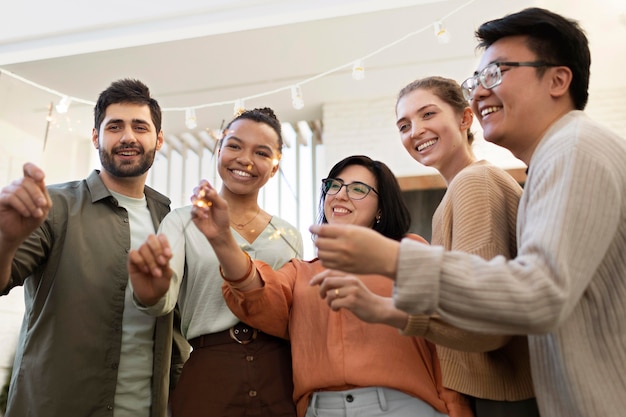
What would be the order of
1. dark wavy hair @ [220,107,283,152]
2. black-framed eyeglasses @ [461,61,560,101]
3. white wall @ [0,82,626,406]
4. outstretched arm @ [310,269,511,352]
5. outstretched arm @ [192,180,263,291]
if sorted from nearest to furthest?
outstretched arm @ [310,269,511,352] < black-framed eyeglasses @ [461,61,560,101] < outstretched arm @ [192,180,263,291] < dark wavy hair @ [220,107,283,152] < white wall @ [0,82,626,406]

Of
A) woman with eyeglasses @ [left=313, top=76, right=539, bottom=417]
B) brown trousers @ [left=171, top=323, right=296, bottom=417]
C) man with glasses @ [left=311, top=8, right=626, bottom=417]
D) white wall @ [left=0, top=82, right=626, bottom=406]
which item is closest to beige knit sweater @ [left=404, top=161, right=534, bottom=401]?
woman with eyeglasses @ [left=313, top=76, right=539, bottom=417]

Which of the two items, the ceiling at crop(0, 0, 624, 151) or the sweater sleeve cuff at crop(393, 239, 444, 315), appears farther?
the ceiling at crop(0, 0, 624, 151)

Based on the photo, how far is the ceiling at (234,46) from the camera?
12.4 ft

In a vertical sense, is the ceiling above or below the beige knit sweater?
above

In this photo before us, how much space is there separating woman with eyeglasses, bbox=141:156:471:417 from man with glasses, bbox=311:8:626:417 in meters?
0.36

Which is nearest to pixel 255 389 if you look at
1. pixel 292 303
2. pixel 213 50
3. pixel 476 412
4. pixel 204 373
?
pixel 204 373

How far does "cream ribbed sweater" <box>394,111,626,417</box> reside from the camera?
92 centimetres

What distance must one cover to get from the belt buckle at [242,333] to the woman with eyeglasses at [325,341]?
5cm

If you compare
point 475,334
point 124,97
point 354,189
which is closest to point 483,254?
point 475,334

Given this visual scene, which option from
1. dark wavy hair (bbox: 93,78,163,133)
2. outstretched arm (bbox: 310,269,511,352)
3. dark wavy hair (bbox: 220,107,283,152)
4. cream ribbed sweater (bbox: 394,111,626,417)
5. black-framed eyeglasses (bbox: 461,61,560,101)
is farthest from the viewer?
dark wavy hair (bbox: 93,78,163,133)

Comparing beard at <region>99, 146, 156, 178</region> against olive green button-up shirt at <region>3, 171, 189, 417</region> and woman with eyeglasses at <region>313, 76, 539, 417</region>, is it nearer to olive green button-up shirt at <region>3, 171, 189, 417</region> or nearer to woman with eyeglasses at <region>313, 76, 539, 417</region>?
olive green button-up shirt at <region>3, 171, 189, 417</region>

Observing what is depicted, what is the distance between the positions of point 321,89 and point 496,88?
11.9 ft

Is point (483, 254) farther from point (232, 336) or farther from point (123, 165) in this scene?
point (123, 165)

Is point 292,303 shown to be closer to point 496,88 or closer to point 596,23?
point 496,88
